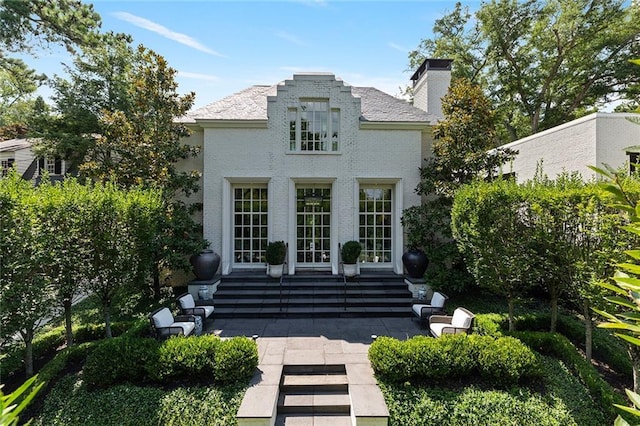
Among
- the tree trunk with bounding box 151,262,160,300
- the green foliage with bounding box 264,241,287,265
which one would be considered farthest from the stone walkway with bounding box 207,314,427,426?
the tree trunk with bounding box 151,262,160,300

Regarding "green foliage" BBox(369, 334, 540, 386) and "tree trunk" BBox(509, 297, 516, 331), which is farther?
"tree trunk" BBox(509, 297, 516, 331)

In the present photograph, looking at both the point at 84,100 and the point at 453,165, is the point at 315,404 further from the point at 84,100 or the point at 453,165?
the point at 84,100

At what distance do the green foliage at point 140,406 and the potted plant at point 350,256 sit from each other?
637 centimetres

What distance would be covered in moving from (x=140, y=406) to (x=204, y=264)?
5779mm

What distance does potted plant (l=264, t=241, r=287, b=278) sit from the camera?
11953 millimetres

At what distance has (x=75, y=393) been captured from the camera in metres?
6.34

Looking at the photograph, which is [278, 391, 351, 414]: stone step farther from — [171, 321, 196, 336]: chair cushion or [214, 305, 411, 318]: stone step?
[214, 305, 411, 318]: stone step

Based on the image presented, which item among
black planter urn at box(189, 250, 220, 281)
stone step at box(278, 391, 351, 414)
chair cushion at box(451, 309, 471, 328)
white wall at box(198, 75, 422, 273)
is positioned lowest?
stone step at box(278, 391, 351, 414)

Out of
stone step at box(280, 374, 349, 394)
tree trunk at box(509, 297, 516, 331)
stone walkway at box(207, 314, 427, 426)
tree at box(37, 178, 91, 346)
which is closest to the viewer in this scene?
stone walkway at box(207, 314, 427, 426)

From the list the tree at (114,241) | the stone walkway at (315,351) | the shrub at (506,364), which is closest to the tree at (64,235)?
the tree at (114,241)

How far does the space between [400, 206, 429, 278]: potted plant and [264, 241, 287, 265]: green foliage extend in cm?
453

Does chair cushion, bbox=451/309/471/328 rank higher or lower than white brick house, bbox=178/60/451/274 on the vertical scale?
lower

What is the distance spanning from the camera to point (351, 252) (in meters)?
12.0

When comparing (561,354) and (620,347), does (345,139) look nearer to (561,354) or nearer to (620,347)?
(561,354)
